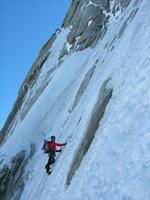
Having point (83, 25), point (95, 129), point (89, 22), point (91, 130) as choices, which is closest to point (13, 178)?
point (91, 130)

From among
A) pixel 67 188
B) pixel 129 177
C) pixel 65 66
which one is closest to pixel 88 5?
pixel 65 66

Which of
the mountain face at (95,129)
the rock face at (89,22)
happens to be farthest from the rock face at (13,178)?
the rock face at (89,22)

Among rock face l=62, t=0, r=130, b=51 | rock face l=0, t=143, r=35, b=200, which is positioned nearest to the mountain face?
rock face l=0, t=143, r=35, b=200

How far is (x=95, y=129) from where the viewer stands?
15.2 meters

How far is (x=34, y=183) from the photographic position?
22328 millimetres

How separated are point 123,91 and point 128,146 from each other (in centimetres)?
399

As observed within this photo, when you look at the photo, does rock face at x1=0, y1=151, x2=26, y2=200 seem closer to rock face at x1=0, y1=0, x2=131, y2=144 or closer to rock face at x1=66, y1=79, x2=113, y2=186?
rock face at x1=66, y1=79, x2=113, y2=186

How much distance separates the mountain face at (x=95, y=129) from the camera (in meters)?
10.8

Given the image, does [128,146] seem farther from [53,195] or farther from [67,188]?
[53,195]

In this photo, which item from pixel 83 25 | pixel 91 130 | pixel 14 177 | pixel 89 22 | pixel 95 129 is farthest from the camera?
pixel 83 25

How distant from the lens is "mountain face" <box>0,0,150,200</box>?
35.6 feet

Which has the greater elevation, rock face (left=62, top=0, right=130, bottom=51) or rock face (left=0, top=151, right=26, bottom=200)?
rock face (left=62, top=0, right=130, bottom=51)

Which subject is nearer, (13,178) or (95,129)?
(95,129)

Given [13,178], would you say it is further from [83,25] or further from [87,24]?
[83,25]
